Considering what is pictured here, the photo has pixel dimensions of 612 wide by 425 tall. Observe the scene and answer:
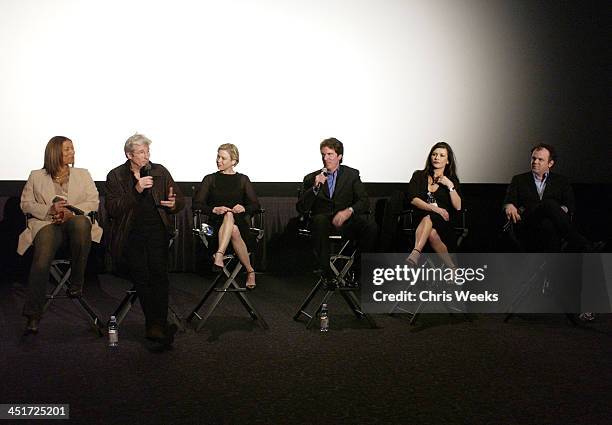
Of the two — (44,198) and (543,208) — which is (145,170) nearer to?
(44,198)

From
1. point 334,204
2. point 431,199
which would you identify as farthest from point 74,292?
point 431,199

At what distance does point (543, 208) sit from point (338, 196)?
1.33 m

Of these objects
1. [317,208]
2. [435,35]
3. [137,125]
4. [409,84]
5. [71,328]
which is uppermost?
[435,35]

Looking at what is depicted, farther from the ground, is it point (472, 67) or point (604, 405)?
point (472, 67)

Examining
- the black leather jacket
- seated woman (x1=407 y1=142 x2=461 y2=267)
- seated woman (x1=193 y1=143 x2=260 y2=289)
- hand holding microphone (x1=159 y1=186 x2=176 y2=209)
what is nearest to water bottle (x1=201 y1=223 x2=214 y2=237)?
seated woman (x1=193 y1=143 x2=260 y2=289)

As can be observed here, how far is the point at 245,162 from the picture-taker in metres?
6.39

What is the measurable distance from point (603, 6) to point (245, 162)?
11.4 ft

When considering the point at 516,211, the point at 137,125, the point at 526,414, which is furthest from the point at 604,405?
the point at 137,125

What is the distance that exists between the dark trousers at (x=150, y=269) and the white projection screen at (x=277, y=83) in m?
2.43

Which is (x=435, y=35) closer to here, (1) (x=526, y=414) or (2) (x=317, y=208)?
(2) (x=317, y=208)

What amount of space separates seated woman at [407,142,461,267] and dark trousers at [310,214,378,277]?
1.01 feet

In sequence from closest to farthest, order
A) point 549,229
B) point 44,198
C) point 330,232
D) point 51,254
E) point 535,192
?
point 51,254 < point 44,198 < point 330,232 < point 549,229 < point 535,192

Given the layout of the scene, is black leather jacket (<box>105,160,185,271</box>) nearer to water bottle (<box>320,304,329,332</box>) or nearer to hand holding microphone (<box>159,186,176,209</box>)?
hand holding microphone (<box>159,186,176,209</box>)

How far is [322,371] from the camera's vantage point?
3396mm
